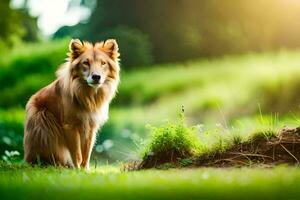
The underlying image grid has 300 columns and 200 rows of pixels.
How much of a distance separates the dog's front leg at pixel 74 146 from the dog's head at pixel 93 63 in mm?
468

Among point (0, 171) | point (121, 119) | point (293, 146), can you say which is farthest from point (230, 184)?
point (121, 119)

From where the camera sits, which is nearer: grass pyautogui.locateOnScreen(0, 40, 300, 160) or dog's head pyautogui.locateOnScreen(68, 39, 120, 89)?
dog's head pyautogui.locateOnScreen(68, 39, 120, 89)

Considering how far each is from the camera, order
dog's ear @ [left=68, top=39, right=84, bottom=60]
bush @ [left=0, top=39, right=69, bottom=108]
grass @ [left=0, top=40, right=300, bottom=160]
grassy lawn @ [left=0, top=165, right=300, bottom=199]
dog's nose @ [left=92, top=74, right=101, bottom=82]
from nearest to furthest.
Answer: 1. grassy lawn @ [left=0, top=165, right=300, bottom=199]
2. dog's nose @ [left=92, top=74, right=101, bottom=82]
3. dog's ear @ [left=68, top=39, right=84, bottom=60]
4. grass @ [left=0, top=40, right=300, bottom=160]
5. bush @ [left=0, top=39, right=69, bottom=108]

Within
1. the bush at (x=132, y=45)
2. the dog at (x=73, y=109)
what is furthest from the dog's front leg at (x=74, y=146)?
the bush at (x=132, y=45)

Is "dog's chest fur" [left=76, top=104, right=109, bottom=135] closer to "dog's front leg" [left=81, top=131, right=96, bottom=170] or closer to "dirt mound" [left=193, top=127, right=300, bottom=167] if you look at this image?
"dog's front leg" [left=81, top=131, right=96, bottom=170]

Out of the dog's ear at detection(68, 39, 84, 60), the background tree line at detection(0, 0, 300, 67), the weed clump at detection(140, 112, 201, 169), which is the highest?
the background tree line at detection(0, 0, 300, 67)

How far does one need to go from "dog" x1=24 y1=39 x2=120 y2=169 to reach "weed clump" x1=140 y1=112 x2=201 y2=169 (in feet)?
2.10

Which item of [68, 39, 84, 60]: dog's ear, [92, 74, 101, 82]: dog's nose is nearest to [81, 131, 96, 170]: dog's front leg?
[92, 74, 101, 82]: dog's nose

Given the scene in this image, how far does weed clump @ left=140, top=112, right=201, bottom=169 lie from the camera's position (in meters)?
5.68

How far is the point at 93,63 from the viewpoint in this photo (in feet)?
19.3

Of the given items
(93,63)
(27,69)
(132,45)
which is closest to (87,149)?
(93,63)

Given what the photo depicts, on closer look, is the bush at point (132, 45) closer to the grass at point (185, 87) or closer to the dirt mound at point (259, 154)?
the grass at point (185, 87)

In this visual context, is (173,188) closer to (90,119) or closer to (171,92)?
(90,119)

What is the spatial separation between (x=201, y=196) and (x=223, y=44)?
9950 mm
